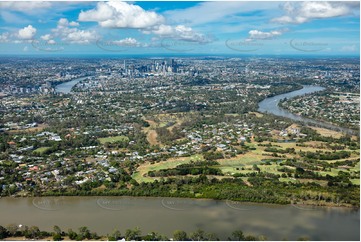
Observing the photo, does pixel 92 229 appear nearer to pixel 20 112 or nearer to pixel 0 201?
pixel 0 201

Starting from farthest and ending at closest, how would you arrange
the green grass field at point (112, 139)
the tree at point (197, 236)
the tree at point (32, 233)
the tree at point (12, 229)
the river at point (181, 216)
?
the green grass field at point (112, 139) → the river at point (181, 216) → the tree at point (12, 229) → the tree at point (32, 233) → the tree at point (197, 236)

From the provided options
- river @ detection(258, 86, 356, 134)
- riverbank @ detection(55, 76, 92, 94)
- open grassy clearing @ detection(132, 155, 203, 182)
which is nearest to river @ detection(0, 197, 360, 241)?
open grassy clearing @ detection(132, 155, 203, 182)

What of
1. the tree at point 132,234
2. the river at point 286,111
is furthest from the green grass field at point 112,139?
the river at point 286,111

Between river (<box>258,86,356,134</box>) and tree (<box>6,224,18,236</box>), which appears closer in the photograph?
tree (<box>6,224,18,236</box>)

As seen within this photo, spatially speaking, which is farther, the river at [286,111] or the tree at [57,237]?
the river at [286,111]

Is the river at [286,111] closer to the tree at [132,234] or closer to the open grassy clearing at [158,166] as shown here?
the open grassy clearing at [158,166]

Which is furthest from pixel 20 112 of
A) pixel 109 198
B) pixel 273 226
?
pixel 273 226

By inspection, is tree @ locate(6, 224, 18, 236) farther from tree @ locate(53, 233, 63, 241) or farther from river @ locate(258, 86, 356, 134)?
river @ locate(258, 86, 356, 134)

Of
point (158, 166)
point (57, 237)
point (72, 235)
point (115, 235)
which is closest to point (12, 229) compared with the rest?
point (57, 237)
